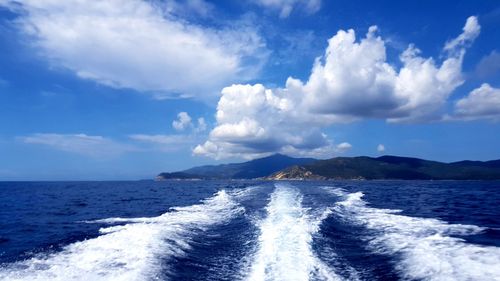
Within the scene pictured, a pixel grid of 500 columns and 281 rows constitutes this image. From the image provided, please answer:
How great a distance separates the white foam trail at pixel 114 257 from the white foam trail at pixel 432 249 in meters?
12.1

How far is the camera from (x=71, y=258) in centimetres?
1991

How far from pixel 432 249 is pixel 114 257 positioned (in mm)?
17320

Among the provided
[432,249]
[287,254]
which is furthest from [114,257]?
[432,249]

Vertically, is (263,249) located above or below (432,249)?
below

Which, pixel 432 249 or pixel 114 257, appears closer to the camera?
pixel 114 257

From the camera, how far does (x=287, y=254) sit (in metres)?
19.9

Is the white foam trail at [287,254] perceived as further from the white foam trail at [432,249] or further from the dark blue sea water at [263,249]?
the white foam trail at [432,249]

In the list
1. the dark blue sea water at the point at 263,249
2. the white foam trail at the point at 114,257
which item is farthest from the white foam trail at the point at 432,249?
the white foam trail at the point at 114,257

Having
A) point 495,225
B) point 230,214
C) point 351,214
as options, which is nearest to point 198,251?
point 230,214

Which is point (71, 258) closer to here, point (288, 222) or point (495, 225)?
point (288, 222)

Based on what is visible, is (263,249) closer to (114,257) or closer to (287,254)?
(287,254)

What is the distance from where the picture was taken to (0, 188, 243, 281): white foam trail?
1688 centimetres

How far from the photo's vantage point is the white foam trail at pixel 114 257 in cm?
1688

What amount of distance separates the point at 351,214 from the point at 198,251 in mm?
20535
